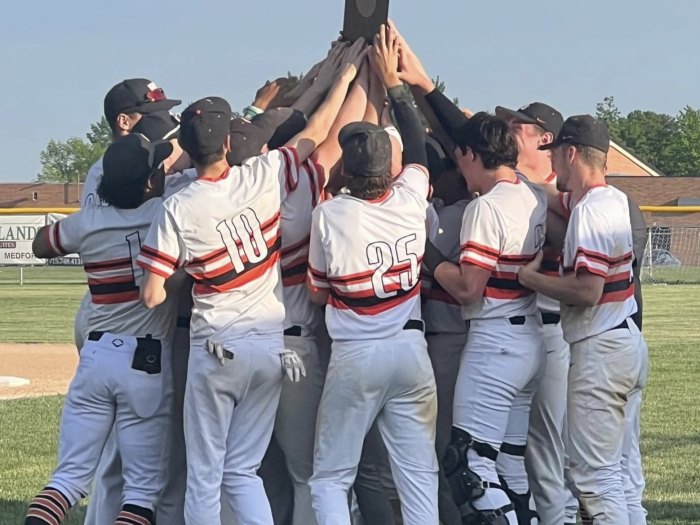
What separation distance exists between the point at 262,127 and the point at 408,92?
797mm

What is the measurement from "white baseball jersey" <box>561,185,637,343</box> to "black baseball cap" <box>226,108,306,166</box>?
142cm

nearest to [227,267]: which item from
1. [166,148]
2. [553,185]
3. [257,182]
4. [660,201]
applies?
[257,182]

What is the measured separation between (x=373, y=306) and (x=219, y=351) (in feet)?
2.34

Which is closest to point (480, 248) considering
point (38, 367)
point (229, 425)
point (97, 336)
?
point (229, 425)

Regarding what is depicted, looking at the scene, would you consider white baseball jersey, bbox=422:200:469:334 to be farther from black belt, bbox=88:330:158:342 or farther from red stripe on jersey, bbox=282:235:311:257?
black belt, bbox=88:330:158:342

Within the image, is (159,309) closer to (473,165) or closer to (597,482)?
(473,165)

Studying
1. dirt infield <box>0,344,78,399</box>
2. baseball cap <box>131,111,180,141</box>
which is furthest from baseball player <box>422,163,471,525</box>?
dirt infield <box>0,344,78,399</box>

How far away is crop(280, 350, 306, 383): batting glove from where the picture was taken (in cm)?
511

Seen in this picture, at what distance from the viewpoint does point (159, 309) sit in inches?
216

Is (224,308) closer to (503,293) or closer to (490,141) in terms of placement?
(503,293)

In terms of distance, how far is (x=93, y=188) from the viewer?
5.70m

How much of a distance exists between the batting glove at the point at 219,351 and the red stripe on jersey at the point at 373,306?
52cm

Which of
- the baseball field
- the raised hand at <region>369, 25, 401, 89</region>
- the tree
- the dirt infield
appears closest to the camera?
the raised hand at <region>369, 25, 401, 89</region>

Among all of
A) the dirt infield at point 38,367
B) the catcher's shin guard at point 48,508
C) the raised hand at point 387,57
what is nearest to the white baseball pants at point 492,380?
the raised hand at point 387,57
